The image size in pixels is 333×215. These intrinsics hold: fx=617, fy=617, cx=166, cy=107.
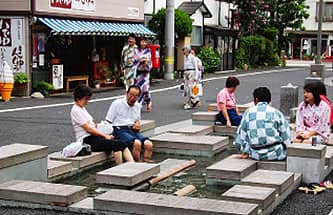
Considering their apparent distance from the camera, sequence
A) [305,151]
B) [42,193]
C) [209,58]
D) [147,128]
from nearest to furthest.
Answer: [42,193]
[305,151]
[147,128]
[209,58]

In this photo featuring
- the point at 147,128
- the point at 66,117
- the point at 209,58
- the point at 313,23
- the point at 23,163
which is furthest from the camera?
the point at 313,23

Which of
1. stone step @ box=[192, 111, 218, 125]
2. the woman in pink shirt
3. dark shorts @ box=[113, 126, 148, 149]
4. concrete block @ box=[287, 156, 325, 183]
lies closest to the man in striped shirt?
concrete block @ box=[287, 156, 325, 183]

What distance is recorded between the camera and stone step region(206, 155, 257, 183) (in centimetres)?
768

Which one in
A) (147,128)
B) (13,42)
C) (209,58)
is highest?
(13,42)

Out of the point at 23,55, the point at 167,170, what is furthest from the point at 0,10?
the point at 167,170

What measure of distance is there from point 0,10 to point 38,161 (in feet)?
45.4

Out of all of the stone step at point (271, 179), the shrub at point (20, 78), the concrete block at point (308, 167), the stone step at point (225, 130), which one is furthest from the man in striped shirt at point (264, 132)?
the shrub at point (20, 78)

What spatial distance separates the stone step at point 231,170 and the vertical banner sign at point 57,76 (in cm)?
1410

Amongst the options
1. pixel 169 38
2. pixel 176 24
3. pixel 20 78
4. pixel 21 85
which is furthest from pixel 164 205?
pixel 176 24

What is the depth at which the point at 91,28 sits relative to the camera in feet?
73.8

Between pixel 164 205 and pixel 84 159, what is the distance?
9.07 ft

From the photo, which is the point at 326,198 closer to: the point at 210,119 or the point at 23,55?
the point at 210,119

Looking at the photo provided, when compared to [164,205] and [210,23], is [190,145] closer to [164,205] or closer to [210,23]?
[164,205]

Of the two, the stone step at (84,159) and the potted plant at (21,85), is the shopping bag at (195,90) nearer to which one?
the potted plant at (21,85)
